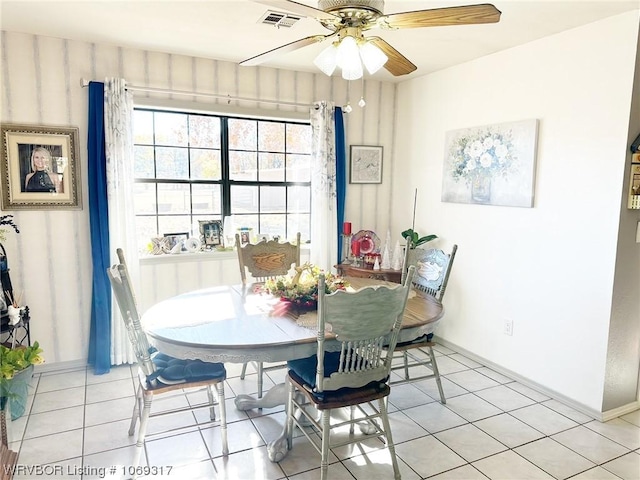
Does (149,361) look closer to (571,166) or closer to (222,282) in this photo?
(222,282)

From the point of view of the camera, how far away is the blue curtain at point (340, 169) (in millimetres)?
4121

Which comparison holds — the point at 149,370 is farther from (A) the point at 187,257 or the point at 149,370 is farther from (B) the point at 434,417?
(B) the point at 434,417

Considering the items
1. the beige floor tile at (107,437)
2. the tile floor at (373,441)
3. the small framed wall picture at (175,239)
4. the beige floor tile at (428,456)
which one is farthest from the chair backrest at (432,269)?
the beige floor tile at (107,437)

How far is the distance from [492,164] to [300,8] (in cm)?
223

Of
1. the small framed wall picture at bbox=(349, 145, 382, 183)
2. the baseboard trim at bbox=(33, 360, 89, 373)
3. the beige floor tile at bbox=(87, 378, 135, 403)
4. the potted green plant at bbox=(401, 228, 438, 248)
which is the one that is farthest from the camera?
the small framed wall picture at bbox=(349, 145, 382, 183)

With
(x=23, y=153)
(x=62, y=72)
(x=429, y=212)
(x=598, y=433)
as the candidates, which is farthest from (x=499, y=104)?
(x=23, y=153)

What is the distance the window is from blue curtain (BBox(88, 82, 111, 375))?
0.35 metres

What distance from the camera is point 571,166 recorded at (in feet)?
9.31

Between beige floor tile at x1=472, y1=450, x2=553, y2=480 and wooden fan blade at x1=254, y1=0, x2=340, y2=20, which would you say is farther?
beige floor tile at x1=472, y1=450, x2=553, y2=480

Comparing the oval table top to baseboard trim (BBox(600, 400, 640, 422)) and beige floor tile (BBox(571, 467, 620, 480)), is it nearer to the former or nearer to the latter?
beige floor tile (BBox(571, 467, 620, 480))

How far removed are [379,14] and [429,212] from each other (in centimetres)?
251

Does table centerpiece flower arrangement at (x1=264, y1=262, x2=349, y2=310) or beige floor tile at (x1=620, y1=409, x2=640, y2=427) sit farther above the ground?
table centerpiece flower arrangement at (x1=264, y1=262, x2=349, y2=310)

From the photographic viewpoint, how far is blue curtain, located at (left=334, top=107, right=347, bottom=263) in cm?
412

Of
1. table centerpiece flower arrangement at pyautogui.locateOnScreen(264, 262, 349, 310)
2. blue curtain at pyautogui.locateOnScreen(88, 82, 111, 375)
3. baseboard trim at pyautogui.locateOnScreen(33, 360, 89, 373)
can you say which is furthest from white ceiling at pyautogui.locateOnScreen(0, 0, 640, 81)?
baseboard trim at pyautogui.locateOnScreen(33, 360, 89, 373)
